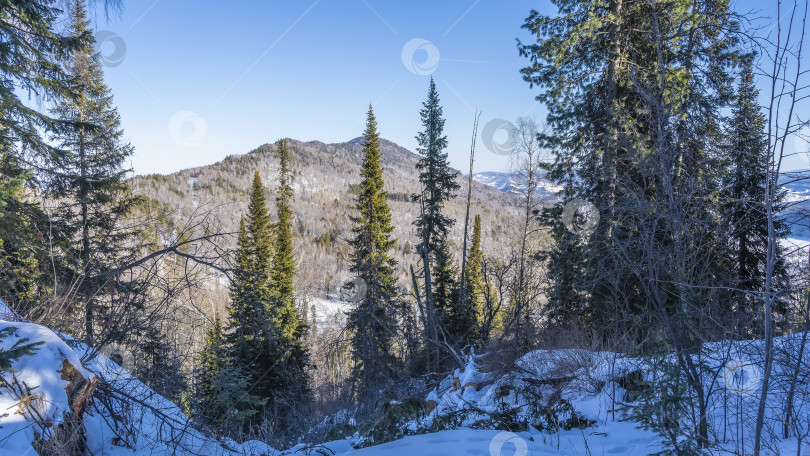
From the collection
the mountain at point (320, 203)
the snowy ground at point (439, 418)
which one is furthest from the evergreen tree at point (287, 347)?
the mountain at point (320, 203)

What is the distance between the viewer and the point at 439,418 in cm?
498

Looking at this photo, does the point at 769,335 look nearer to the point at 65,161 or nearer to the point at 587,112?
the point at 587,112

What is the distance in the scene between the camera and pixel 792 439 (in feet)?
10.3

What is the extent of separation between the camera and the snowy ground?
3.01 metres

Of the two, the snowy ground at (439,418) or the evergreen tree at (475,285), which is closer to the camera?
the snowy ground at (439,418)

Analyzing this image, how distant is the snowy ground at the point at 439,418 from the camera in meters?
3.01

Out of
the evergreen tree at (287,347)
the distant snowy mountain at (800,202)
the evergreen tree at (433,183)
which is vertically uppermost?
the evergreen tree at (433,183)

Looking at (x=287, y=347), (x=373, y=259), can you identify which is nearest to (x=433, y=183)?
(x=373, y=259)

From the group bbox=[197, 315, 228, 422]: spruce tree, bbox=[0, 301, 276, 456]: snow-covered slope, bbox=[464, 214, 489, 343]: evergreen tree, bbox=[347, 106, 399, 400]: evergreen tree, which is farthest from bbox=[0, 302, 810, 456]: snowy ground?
bbox=[347, 106, 399, 400]: evergreen tree

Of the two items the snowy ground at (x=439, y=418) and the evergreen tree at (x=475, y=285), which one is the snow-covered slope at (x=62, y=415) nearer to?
the snowy ground at (x=439, y=418)

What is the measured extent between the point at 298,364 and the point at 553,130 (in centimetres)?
1816

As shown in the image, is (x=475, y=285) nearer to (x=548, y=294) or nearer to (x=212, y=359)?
(x=548, y=294)

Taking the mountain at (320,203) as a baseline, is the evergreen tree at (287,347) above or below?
below

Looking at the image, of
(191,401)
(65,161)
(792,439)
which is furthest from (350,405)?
(792,439)
